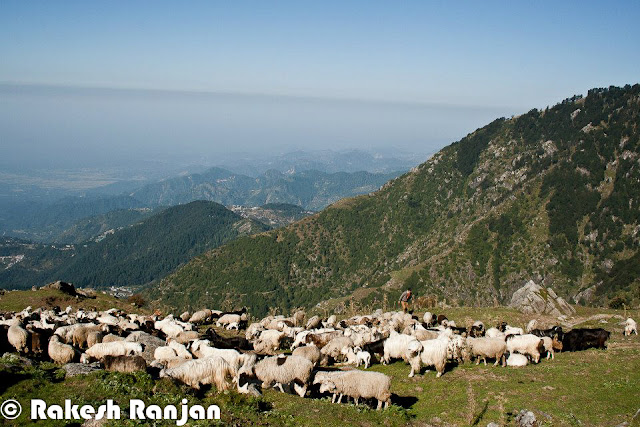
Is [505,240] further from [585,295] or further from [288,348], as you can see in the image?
[288,348]

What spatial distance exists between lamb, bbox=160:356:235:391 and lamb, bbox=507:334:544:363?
1451cm

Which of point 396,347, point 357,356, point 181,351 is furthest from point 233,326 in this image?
point 396,347

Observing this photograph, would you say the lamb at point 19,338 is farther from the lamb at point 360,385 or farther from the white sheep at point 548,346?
the white sheep at point 548,346

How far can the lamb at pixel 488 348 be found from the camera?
68.2 ft

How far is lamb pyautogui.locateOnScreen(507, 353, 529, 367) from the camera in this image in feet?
66.9

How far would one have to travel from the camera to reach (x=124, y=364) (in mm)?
16422

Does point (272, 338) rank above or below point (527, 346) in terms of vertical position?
below

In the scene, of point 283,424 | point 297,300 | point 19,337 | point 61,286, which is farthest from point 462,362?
point 297,300

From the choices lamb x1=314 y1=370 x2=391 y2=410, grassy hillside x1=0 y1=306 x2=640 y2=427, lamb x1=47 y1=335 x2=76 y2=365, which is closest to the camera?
grassy hillside x1=0 y1=306 x2=640 y2=427

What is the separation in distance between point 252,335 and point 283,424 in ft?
56.6

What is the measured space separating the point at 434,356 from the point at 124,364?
13.8m

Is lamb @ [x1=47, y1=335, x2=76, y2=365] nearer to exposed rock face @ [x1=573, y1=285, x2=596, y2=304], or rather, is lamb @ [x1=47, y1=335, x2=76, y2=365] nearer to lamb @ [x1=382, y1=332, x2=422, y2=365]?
lamb @ [x1=382, y1=332, x2=422, y2=365]

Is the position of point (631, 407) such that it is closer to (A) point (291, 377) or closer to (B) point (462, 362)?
(B) point (462, 362)

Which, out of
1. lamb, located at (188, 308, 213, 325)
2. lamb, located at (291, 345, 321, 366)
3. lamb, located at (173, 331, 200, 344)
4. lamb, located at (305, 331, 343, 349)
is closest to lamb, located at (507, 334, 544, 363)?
lamb, located at (305, 331, 343, 349)
